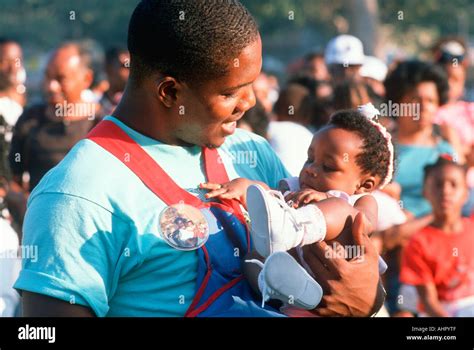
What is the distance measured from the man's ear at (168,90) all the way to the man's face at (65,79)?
370 cm

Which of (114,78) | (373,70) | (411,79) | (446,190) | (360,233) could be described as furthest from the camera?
(373,70)

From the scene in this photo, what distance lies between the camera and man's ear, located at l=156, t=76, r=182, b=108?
2.30 m

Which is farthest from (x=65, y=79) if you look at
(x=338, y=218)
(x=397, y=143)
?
(x=338, y=218)

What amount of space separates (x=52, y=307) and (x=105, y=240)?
19 centimetres

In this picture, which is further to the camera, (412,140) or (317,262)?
(412,140)

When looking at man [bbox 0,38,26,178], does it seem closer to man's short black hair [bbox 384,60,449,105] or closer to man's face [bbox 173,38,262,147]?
man's short black hair [bbox 384,60,449,105]

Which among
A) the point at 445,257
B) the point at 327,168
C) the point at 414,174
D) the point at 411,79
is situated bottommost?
the point at 445,257

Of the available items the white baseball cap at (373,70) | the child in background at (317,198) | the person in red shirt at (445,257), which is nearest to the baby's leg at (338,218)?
the child in background at (317,198)

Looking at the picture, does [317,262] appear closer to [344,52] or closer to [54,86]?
[54,86]

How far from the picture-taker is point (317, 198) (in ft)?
8.93

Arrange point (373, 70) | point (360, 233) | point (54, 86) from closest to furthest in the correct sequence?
1. point (360, 233)
2. point (54, 86)
3. point (373, 70)

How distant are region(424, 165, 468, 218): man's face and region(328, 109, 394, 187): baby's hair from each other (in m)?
1.87
